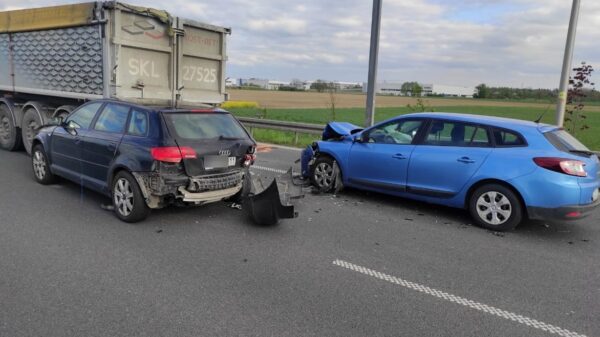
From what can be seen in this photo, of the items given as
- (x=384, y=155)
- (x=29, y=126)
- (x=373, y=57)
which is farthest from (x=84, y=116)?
(x=373, y=57)

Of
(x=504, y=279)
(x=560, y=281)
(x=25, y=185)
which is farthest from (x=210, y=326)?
(x=25, y=185)

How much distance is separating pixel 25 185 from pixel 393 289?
612 centimetres

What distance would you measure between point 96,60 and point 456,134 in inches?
241

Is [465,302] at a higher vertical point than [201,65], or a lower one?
lower

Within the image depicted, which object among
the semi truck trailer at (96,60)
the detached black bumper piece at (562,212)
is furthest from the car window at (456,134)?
the semi truck trailer at (96,60)

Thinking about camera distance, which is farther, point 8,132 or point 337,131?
point 8,132

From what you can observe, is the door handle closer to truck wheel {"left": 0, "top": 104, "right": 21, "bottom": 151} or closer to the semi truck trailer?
the semi truck trailer

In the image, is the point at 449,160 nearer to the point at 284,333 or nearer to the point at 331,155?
the point at 331,155

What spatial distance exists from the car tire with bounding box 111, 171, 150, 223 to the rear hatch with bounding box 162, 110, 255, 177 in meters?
0.64

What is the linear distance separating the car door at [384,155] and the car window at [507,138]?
109cm

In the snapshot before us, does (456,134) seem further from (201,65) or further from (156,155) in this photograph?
(201,65)

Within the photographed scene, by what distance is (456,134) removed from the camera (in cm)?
650

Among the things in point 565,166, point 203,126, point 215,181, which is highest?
point 203,126

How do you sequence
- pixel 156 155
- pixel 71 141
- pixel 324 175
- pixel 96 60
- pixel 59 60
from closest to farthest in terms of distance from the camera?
pixel 156 155
pixel 71 141
pixel 324 175
pixel 96 60
pixel 59 60
